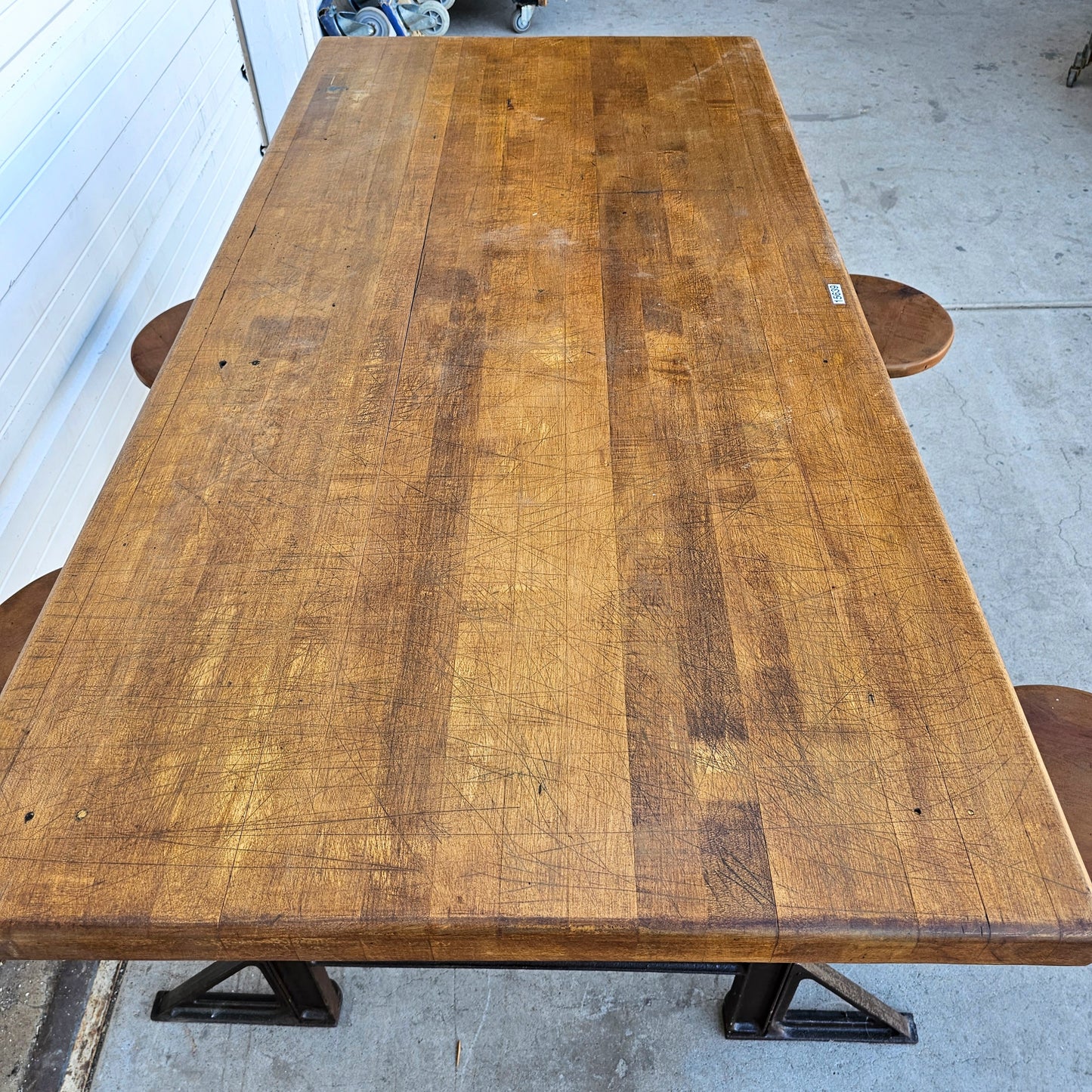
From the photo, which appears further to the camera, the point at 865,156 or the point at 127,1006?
the point at 865,156

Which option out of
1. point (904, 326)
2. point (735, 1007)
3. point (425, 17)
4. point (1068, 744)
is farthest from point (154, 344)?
point (425, 17)

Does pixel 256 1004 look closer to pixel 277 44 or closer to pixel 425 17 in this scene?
pixel 277 44

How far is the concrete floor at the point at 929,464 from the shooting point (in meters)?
1.57

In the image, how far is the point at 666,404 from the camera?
138cm

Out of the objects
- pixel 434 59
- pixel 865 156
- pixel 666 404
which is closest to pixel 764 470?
pixel 666 404

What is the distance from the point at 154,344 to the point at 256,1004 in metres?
1.25

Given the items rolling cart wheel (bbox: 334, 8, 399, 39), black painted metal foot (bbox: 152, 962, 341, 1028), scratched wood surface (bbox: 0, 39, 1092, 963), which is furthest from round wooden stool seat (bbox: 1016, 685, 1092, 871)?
rolling cart wheel (bbox: 334, 8, 399, 39)

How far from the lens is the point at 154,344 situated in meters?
1.89

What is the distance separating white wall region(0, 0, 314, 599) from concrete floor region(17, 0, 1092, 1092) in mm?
1066

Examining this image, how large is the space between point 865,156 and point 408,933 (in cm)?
402

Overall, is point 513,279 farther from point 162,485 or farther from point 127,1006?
point 127,1006

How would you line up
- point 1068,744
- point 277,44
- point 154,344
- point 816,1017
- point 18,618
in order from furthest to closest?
point 277,44, point 154,344, point 816,1017, point 18,618, point 1068,744

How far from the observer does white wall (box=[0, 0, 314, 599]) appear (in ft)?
6.21

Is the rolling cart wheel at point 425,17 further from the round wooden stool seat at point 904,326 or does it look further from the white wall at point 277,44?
the round wooden stool seat at point 904,326
